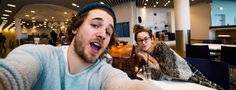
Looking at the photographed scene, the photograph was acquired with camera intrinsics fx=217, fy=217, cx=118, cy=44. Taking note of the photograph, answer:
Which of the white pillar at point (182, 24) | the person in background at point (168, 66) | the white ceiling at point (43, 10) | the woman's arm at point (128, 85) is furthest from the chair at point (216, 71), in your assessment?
the white ceiling at point (43, 10)

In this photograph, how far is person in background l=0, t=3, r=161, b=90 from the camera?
0.86m

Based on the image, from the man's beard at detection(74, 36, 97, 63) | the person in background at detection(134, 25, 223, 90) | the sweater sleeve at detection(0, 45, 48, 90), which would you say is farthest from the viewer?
the person in background at detection(134, 25, 223, 90)

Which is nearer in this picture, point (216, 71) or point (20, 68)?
point (20, 68)

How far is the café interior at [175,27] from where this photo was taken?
3075 millimetres

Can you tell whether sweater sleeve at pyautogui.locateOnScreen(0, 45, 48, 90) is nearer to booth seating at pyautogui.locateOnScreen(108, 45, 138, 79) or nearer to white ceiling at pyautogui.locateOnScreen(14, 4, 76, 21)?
booth seating at pyautogui.locateOnScreen(108, 45, 138, 79)

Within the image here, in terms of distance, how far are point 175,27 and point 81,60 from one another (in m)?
9.60

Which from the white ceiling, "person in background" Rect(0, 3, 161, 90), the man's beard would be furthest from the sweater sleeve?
the white ceiling

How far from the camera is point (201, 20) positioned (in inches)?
639

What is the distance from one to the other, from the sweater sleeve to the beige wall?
16.1 m

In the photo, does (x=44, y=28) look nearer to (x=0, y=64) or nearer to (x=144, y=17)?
(x=144, y=17)

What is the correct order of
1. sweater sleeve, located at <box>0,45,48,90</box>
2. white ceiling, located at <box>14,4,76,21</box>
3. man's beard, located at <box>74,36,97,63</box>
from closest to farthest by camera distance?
sweater sleeve, located at <box>0,45,48,90</box> → man's beard, located at <box>74,36,97,63</box> → white ceiling, located at <box>14,4,76,21</box>

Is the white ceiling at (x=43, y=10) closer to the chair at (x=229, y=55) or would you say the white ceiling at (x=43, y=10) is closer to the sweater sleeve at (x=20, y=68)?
the chair at (x=229, y=55)

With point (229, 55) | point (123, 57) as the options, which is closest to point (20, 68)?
point (123, 57)

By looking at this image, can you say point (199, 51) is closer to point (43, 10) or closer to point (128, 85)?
point (128, 85)
